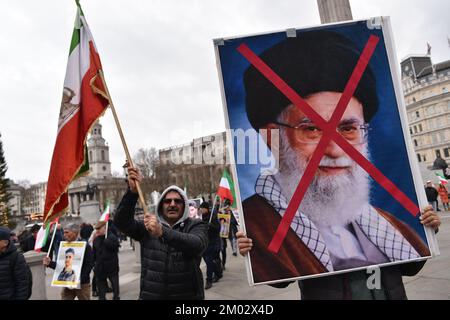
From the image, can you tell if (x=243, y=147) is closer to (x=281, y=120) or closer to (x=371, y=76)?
(x=281, y=120)

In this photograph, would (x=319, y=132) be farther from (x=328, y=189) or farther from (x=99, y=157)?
(x=99, y=157)

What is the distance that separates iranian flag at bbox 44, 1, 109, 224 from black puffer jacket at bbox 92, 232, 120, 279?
13.4 ft

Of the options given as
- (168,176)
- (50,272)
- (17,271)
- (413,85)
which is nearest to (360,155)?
(17,271)

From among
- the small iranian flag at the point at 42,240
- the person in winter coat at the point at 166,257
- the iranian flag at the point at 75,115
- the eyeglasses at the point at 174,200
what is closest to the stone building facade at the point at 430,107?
the small iranian flag at the point at 42,240

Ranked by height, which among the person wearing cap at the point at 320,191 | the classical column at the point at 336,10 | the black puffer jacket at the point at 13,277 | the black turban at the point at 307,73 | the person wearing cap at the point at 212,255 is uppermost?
the classical column at the point at 336,10

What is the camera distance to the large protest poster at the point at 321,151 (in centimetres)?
209

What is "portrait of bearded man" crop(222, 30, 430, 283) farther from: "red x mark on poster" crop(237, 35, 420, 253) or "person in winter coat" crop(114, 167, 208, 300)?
"person in winter coat" crop(114, 167, 208, 300)

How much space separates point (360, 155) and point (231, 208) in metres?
8.09

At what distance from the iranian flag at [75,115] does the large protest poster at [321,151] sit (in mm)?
1398

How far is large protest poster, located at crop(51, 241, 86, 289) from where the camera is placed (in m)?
5.77

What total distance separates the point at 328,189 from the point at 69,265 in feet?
17.5

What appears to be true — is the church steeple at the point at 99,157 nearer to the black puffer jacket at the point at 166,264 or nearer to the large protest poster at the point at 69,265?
the large protest poster at the point at 69,265

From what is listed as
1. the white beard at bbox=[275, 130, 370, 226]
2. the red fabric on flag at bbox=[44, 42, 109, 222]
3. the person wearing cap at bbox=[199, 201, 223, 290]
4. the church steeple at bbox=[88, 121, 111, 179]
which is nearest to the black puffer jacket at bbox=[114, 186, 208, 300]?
the red fabric on flag at bbox=[44, 42, 109, 222]

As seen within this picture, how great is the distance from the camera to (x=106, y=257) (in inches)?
272
